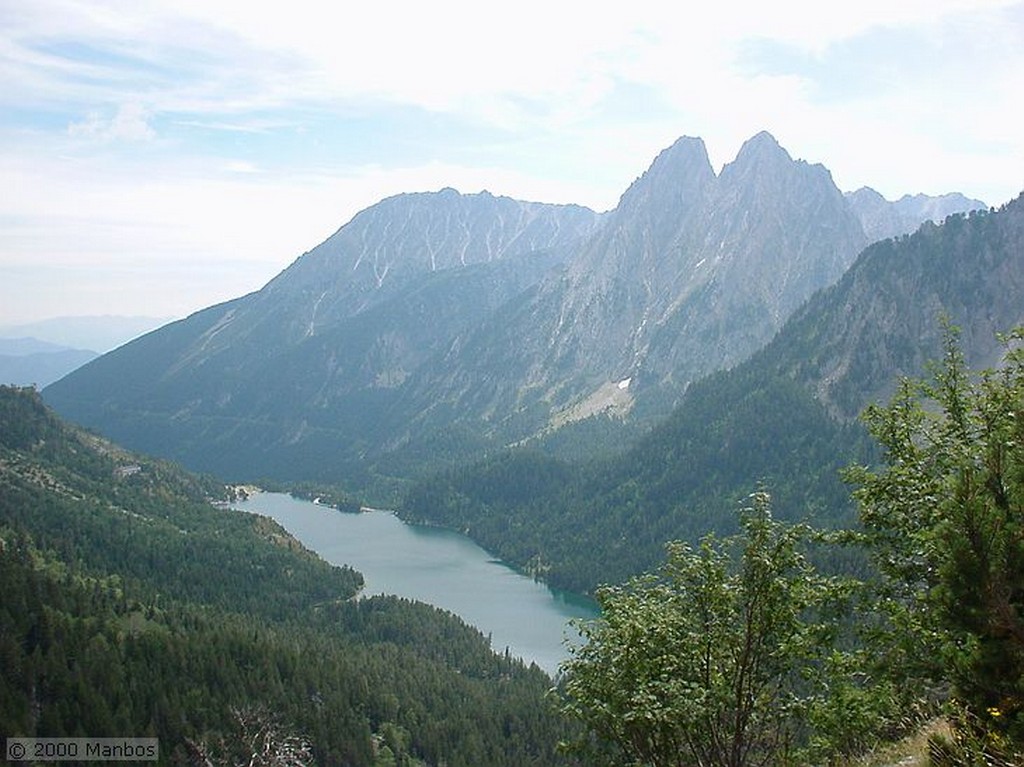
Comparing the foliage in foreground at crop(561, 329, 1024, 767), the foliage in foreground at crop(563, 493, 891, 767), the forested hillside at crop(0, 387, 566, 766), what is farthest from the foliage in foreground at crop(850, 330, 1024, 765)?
the forested hillside at crop(0, 387, 566, 766)

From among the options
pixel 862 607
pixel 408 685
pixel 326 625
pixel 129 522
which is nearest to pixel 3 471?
pixel 129 522

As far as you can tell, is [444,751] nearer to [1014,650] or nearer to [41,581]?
[41,581]

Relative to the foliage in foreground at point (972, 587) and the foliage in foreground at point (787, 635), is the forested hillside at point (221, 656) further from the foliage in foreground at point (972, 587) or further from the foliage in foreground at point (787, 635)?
the foliage in foreground at point (972, 587)

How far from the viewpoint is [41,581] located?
98.2 m

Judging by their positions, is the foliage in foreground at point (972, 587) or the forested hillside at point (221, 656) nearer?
the foliage in foreground at point (972, 587)

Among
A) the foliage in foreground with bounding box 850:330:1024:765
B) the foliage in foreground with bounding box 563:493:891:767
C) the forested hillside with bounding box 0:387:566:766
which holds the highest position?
the foliage in foreground with bounding box 850:330:1024:765

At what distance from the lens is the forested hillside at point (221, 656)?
78625 mm

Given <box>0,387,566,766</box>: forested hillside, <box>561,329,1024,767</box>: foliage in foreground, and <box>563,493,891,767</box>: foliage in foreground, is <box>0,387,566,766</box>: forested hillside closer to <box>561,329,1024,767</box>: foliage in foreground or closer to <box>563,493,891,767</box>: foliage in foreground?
<box>563,493,891,767</box>: foliage in foreground

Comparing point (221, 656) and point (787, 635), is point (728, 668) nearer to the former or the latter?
point (787, 635)

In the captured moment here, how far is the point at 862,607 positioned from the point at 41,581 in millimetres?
100483

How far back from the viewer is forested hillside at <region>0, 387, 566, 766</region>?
7862cm

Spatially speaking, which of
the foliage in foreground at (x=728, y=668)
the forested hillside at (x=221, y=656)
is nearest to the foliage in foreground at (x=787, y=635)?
the foliage in foreground at (x=728, y=668)

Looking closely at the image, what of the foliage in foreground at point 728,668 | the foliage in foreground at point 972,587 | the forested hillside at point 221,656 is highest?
the foliage in foreground at point 972,587

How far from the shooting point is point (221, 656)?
309 ft
